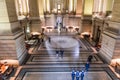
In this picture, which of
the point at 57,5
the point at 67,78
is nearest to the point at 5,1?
the point at 67,78

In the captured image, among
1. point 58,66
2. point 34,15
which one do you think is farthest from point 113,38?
point 34,15

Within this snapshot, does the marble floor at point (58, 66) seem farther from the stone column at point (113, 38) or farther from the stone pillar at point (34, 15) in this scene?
the stone pillar at point (34, 15)

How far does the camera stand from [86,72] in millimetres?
11703

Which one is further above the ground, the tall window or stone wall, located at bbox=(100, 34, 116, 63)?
the tall window

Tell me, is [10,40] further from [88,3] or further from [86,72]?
[88,3]

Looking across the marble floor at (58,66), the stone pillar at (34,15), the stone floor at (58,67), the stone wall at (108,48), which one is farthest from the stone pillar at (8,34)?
the stone pillar at (34,15)

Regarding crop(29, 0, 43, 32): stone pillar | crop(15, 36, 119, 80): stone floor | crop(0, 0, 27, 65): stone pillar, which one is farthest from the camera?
crop(29, 0, 43, 32): stone pillar

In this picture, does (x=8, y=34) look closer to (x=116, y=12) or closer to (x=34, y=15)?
(x=116, y=12)

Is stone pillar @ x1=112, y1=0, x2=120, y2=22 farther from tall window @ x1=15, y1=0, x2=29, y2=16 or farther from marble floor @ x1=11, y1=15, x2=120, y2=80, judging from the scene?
tall window @ x1=15, y1=0, x2=29, y2=16

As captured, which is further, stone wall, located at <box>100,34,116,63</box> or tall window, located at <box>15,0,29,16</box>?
tall window, located at <box>15,0,29,16</box>

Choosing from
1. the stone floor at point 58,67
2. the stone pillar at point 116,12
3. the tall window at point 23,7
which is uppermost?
the tall window at point 23,7

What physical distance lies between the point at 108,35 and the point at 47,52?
846 centimetres

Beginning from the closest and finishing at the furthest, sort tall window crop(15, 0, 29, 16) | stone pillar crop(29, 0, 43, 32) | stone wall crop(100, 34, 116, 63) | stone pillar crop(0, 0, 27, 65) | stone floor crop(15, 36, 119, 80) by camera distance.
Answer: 1. stone floor crop(15, 36, 119, 80)
2. stone pillar crop(0, 0, 27, 65)
3. stone wall crop(100, 34, 116, 63)
4. stone pillar crop(29, 0, 43, 32)
5. tall window crop(15, 0, 29, 16)

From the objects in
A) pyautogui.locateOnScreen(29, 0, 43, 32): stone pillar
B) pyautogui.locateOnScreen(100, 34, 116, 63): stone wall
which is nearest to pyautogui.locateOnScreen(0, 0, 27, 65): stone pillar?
pyautogui.locateOnScreen(100, 34, 116, 63): stone wall
